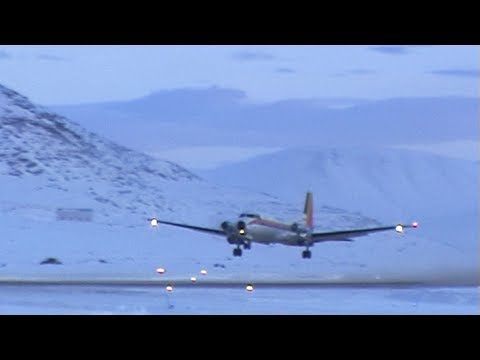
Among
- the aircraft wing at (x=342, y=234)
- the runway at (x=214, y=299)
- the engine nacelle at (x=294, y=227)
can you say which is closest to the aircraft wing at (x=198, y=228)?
the runway at (x=214, y=299)

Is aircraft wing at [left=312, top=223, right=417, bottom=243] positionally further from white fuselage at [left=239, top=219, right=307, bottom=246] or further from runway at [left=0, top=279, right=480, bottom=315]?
runway at [left=0, top=279, right=480, bottom=315]

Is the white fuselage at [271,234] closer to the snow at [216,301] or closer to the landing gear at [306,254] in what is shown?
the landing gear at [306,254]

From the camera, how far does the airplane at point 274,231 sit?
21656mm

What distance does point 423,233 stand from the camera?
851 inches

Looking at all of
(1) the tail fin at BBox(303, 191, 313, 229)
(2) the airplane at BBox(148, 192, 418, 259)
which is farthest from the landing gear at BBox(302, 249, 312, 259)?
(1) the tail fin at BBox(303, 191, 313, 229)

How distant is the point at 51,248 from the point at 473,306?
379cm

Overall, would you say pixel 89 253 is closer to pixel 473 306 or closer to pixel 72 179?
pixel 72 179

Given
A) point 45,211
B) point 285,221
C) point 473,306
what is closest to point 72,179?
point 45,211

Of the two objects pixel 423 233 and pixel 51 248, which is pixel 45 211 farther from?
pixel 423 233

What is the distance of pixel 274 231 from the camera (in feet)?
71.3
